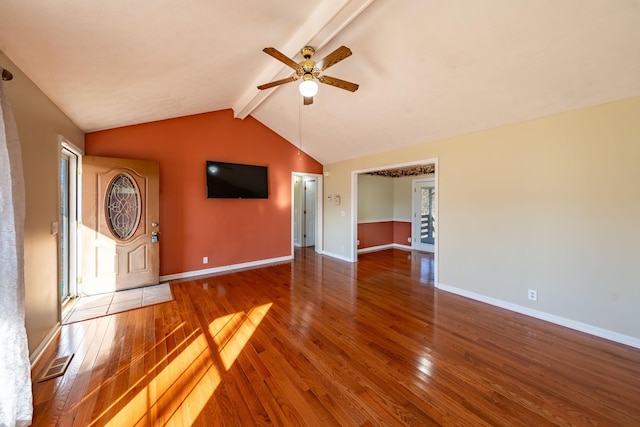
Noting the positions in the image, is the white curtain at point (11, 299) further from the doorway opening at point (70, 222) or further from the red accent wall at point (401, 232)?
the red accent wall at point (401, 232)

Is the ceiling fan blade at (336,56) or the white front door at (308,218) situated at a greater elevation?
the ceiling fan blade at (336,56)

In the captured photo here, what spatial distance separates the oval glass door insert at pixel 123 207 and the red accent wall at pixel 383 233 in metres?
4.97

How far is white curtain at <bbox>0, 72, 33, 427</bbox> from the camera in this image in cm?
141

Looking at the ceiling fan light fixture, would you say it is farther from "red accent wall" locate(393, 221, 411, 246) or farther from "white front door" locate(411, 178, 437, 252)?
"red accent wall" locate(393, 221, 411, 246)

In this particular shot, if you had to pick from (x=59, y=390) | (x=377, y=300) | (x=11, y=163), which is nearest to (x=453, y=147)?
(x=377, y=300)

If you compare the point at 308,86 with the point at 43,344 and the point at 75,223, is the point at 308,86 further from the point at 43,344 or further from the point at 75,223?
the point at 75,223

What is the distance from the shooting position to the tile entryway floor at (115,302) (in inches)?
120

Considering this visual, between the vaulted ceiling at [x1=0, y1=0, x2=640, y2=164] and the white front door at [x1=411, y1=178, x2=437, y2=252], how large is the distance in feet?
12.0

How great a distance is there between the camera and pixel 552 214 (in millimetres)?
2943

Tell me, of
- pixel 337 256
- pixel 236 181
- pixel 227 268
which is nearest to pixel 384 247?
pixel 337 256

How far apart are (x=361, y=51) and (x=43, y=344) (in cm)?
427

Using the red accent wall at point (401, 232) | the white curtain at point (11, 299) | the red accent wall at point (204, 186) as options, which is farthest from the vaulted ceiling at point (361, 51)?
the red accent wall at point (401, 232)

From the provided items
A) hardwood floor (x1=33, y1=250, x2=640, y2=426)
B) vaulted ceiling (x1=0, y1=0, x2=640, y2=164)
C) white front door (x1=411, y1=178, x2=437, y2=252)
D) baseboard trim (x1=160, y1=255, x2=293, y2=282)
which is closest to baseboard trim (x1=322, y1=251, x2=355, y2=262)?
baseboard trim (x1=160, y1=255, x2=293, y2=282)

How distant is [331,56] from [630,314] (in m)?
3.81
